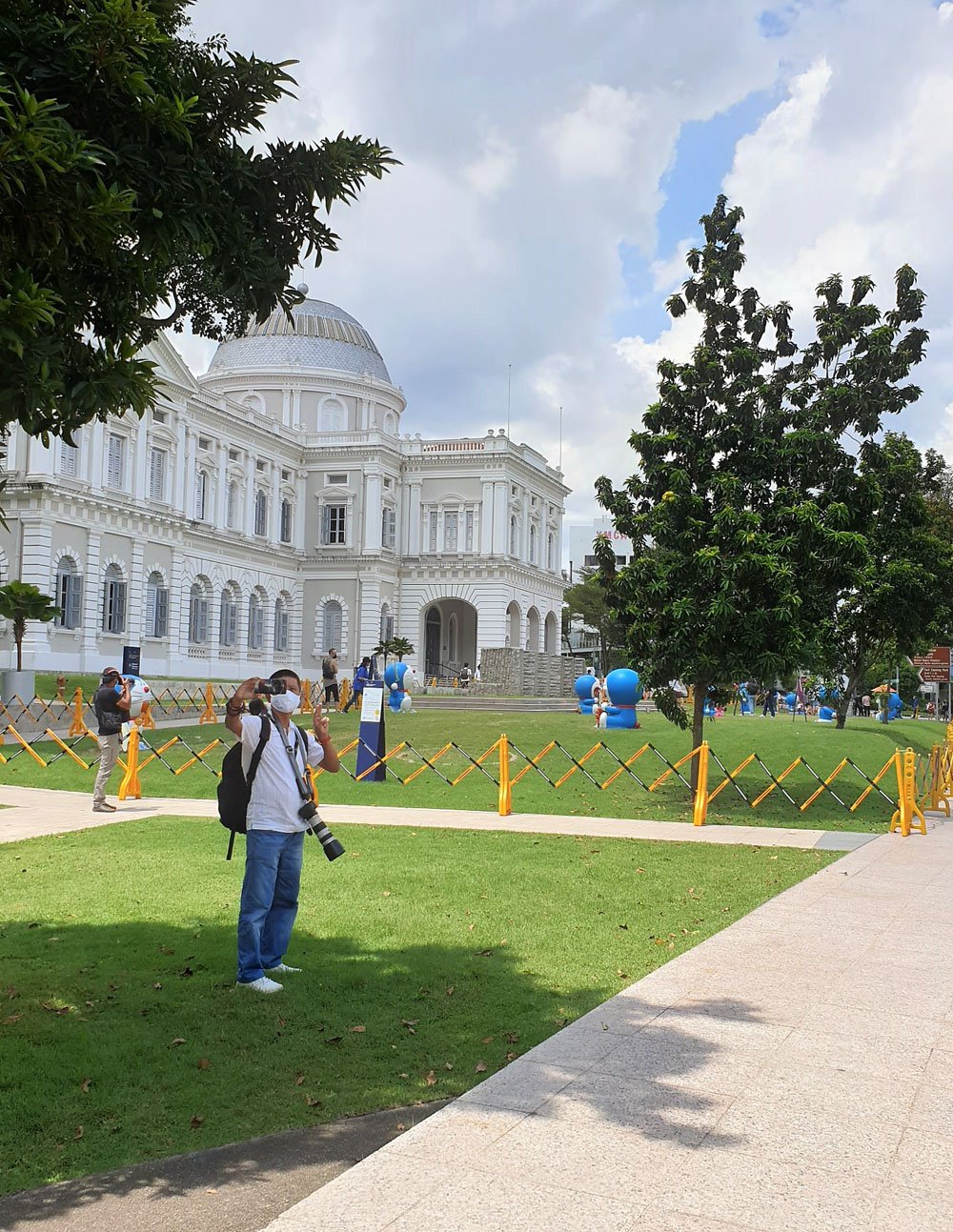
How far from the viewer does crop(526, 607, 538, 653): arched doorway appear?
74.5m

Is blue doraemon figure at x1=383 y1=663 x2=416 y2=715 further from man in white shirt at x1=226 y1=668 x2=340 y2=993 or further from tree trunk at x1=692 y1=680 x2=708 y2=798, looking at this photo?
man in white shirt at x1=226 y1=668 x2=340 y2=993

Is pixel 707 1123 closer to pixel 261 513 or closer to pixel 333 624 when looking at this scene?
pixel 261 513

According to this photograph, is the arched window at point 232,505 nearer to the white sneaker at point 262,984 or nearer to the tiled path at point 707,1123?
the white sneaker at point 262,984

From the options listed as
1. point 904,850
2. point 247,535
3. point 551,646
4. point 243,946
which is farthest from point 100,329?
point 551,646

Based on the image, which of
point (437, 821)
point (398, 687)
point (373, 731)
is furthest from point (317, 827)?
point (398, 687)

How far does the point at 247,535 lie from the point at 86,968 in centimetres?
5439

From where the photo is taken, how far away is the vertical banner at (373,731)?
2075 centimetres

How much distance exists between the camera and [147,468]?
5122 cm

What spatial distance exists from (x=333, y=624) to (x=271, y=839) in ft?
196

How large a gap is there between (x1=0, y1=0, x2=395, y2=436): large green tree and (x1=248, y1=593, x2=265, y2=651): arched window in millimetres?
55820

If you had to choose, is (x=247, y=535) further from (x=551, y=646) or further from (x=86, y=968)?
(x=86, y=968)

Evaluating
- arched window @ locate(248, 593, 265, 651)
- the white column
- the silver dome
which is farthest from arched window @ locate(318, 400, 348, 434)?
arched window @ locate(248, 593, 265, 651)

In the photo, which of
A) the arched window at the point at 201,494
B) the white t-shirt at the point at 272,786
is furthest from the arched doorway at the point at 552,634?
the white t-shirt at the point at 272,786

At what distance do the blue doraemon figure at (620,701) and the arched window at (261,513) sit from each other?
36.4m
